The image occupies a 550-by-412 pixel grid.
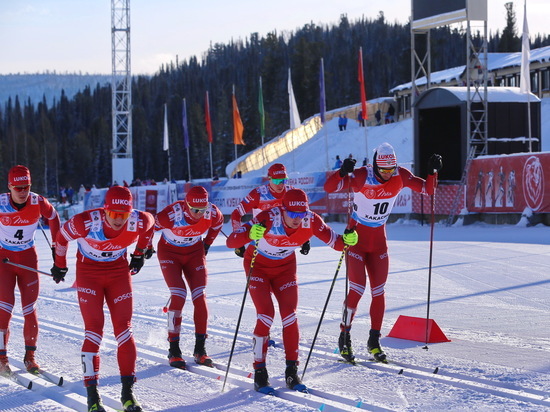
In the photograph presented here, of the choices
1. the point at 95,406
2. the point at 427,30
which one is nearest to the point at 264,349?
the point at 95,406

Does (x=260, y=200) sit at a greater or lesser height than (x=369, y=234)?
greater

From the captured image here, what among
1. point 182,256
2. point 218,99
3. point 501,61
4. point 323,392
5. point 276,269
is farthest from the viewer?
point 218,99

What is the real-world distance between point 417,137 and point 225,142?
64822mm

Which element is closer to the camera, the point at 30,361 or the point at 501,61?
the point at 30,361

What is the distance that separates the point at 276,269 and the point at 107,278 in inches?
61.8

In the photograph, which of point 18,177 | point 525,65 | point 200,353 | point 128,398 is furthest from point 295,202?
point 525,65

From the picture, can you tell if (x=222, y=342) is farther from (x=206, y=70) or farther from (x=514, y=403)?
(x=206, y=70)

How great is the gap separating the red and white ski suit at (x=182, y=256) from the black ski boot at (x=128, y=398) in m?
1.91

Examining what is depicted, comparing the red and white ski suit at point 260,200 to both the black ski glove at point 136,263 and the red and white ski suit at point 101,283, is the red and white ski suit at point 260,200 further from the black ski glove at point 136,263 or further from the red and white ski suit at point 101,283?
the red and white ski suit at point 101,283

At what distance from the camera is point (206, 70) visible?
6324 inches

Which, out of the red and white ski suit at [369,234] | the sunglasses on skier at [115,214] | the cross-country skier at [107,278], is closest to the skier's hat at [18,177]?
the cross-country skier at [107,278]

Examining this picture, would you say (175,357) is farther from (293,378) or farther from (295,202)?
(295,202)

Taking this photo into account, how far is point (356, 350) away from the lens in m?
8.55

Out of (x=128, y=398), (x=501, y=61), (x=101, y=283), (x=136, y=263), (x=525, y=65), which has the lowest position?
(x=128, y=398)
